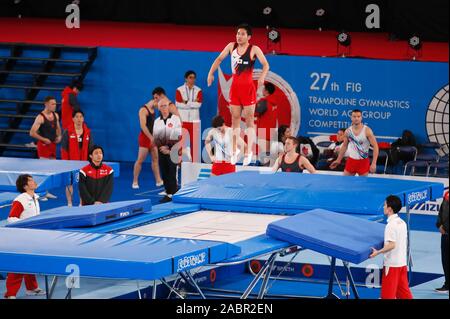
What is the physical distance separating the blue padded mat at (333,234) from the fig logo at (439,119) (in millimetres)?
6631

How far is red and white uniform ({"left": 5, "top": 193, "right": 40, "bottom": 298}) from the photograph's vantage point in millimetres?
10789

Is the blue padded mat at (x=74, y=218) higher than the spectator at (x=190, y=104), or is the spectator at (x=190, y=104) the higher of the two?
the spectator at (x=190, y=104)

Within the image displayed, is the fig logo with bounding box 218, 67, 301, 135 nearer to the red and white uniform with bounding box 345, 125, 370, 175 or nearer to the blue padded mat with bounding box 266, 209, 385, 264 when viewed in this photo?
the red and white uniform with bounding box 345, 125, 370, 175

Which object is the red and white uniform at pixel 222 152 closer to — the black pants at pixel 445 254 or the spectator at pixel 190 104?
the black pants at pixel 445 254

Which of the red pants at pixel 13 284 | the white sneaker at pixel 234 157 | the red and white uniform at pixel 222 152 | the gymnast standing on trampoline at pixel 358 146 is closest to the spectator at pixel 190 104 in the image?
the red and white uniform at pixel 222 152

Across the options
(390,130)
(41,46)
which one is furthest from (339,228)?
(41,46)

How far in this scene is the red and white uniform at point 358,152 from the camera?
14.1 meters

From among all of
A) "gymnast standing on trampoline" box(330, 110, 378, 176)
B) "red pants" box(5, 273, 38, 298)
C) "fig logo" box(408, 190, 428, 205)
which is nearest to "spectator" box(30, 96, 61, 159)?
"gymnast standing on trampoline" box(330, 110, 378, 176)

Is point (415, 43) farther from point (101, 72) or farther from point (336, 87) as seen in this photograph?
point (101, 72)

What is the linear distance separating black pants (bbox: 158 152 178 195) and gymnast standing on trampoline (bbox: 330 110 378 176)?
2.50m

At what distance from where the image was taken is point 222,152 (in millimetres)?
14242

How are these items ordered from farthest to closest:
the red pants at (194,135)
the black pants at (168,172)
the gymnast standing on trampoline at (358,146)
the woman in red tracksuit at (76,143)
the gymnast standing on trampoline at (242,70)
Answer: the red pants at (194,135) → the black pants at (168,172) → the woman in red tracksuit at (76,143) → the gymnast standing on trampoline at (358,146) → the gymnast standing on trampoline at (242,70)

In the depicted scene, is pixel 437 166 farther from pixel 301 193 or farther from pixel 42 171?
pixel 42 171

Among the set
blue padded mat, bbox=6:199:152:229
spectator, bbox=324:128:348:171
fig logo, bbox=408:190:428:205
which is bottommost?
blue padded mat, bbox=6:199:152:229
